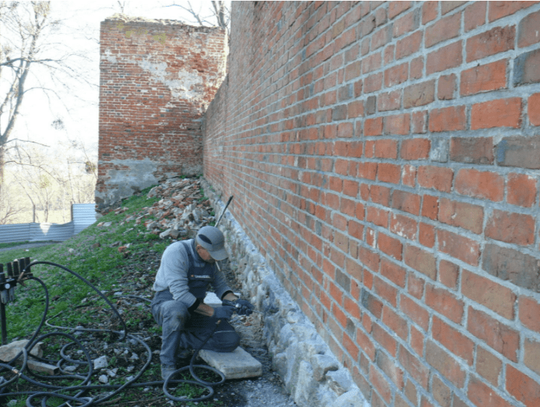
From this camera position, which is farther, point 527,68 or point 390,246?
point 390,246

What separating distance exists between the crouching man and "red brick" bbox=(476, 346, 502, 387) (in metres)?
2.79

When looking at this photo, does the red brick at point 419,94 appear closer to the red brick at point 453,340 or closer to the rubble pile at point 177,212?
the red brick at point 453,340

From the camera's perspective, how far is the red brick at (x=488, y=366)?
4.03 feet

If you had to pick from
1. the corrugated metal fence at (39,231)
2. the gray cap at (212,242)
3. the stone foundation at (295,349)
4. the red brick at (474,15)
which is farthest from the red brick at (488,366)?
the corrugated metal fence at (39,231)

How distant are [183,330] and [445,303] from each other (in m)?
2.90

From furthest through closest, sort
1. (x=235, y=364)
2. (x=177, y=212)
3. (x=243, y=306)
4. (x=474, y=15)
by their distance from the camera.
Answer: (x=177, y=212) → (x=243, y=306) → (x=235, y=364) → (x=474, y=15)

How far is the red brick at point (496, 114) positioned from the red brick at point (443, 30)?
12.3 inches

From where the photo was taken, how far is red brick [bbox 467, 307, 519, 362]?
1170 mm

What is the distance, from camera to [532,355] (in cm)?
110

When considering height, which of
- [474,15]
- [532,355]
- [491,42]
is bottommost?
[532,355]

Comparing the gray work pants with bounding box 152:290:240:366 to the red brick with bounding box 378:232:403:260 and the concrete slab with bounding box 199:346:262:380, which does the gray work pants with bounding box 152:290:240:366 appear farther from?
the red brick with bounding box 378:232:403:260

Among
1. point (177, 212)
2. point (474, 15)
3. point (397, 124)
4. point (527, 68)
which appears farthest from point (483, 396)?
point (177, 212)

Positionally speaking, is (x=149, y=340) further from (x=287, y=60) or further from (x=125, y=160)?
(x=125, y=160)

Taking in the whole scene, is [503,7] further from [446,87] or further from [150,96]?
[150,96]
